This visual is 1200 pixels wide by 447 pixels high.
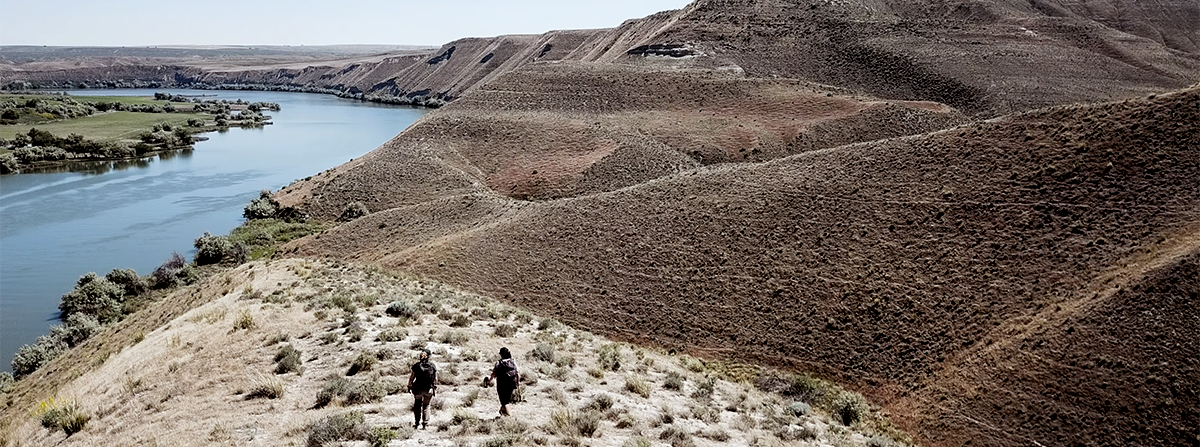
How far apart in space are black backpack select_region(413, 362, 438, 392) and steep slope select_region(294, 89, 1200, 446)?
473 inches

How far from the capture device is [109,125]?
3671 inches

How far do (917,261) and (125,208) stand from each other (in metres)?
50.4

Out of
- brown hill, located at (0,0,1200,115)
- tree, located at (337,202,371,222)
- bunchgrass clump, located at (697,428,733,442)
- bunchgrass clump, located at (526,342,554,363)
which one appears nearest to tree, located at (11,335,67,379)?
bunchgrass clump, located at (526,342,554,363)

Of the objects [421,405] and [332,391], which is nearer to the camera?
[421,405]

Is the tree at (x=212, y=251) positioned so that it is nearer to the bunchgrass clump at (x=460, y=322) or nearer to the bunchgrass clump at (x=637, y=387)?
the bunchgrass clump at (x=460, y=322)

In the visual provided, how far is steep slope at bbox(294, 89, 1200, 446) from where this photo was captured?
17.2m

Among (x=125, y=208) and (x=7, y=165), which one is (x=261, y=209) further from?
(x=7, y=165)

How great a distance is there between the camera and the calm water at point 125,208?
3416cm

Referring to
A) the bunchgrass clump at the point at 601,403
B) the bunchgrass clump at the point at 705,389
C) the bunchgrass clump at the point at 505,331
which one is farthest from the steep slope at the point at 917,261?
the bunchgrass clump at the point at 601,403

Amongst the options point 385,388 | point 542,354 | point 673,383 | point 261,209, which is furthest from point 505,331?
point 261,209

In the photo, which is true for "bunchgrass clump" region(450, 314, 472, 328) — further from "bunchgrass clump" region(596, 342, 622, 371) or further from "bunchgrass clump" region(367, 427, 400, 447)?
"bunchgrass clump" region(367, 427, 400, 447)

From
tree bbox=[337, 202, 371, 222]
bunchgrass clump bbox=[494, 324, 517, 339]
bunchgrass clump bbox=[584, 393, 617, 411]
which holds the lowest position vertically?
tree bbox=[337, 202, 371, 222]

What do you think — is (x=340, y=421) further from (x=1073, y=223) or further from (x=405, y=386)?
(x=1073, y=223)

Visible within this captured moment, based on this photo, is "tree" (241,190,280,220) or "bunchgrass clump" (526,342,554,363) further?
"tree" (241,190,280,220)
